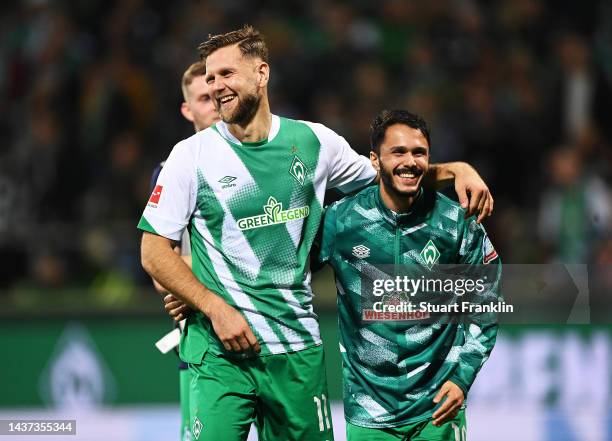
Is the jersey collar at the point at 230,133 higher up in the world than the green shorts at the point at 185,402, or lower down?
higher up

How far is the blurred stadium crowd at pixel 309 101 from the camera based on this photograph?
33.6 ft

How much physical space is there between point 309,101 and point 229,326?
22.4ft

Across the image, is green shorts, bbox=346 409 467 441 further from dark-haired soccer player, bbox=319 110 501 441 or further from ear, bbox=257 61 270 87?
ear, bbox=257 61 270 87

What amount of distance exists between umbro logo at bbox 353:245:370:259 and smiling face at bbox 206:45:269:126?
742 millimetres

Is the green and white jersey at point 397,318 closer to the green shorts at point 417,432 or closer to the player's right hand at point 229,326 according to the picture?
the green shorts at point 417,432

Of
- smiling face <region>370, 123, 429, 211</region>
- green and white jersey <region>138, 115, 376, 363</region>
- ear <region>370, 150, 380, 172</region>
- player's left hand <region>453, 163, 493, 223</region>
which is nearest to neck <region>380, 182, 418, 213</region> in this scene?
smiling face <region>370, 123, 429, 211</region>

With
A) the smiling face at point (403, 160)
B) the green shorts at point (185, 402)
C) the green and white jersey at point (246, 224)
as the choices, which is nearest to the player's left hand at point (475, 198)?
the smiling face at point (403, 160)

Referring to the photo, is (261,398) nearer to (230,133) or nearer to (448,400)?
(448,400)

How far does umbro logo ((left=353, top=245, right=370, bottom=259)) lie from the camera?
4.89 meters

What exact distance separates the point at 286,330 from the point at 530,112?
6688 millimetres

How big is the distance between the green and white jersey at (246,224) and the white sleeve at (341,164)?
0.16 m

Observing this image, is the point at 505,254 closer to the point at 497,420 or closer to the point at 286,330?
the point at 497,420

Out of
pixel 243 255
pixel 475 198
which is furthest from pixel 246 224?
pixel 475 198

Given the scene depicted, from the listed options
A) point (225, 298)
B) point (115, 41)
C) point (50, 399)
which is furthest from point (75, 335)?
point (225, 298)
